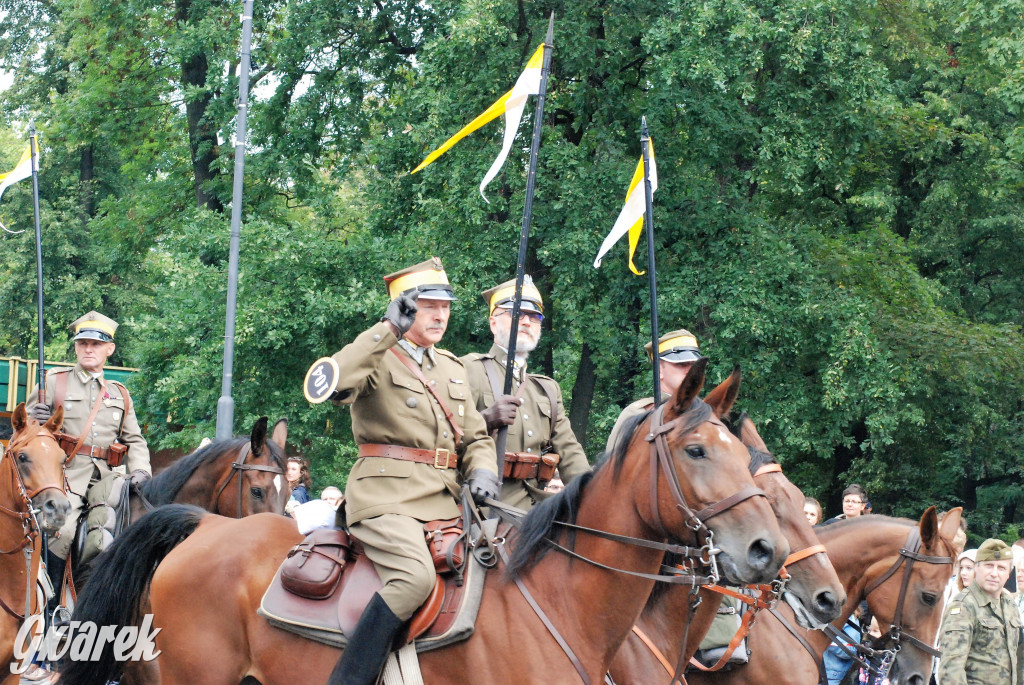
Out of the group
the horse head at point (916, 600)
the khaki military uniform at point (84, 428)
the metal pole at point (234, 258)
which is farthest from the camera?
the metal pole at point (234, 258)

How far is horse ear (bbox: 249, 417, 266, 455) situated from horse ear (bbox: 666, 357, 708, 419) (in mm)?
4741

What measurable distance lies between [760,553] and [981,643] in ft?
16.3

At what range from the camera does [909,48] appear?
20172 mm

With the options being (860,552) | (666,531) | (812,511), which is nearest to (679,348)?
(860,552)

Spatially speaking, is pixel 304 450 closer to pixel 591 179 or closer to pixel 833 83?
pixel 591 179

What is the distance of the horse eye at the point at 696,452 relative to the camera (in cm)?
462

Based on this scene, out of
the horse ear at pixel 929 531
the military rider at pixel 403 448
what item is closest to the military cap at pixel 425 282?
the military rider at pixel 403 448

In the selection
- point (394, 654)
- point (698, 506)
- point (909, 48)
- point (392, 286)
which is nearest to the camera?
point (698, 506)

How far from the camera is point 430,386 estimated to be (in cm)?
564

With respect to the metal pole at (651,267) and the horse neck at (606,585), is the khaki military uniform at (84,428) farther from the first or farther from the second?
the horse neck at (606,585)

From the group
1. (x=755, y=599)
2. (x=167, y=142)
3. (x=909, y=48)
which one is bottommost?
(x=167, y=142)

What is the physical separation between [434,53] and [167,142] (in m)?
10.1

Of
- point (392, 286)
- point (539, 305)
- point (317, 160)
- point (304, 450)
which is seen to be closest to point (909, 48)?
point (317, 160)

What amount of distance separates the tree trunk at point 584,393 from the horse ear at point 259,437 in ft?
34.3
